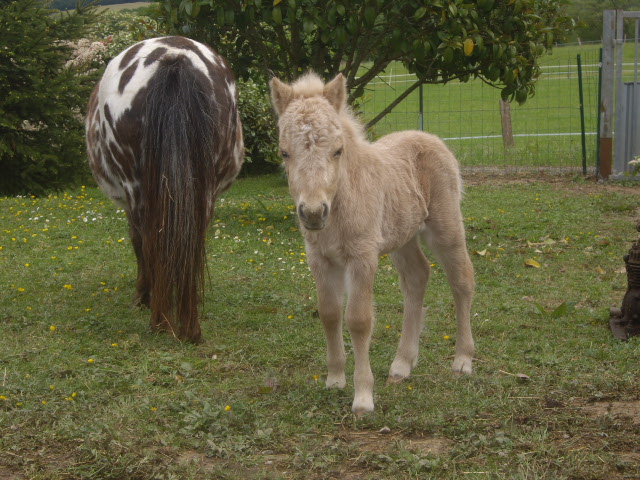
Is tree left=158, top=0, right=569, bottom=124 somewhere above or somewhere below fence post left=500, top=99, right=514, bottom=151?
above

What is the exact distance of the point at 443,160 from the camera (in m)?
5.16

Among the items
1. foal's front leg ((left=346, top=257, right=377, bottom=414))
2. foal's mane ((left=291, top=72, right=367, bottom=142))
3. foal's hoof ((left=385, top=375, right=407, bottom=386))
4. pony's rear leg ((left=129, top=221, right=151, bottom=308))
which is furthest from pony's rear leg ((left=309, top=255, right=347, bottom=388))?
pony's rear leg ((left=129, top=221, right=151, bottom=308))

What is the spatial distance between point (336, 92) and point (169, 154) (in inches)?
63.0

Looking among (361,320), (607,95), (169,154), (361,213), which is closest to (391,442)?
(361,320)

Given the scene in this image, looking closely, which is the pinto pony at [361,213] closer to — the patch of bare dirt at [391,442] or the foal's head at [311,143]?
the foal's head at [311,143]

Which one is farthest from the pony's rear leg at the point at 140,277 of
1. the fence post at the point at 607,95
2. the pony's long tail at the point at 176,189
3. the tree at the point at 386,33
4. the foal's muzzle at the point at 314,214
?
the fence post at the point at 607,95

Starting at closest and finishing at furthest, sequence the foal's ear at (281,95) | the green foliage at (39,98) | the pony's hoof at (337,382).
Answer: the foal's ear at (281,95), the pony's hoof at (337,382), the green foliage at (39,98)

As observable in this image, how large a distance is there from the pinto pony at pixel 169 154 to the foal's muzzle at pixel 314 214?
5.61 ft

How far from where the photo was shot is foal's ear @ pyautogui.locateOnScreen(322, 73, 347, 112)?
4281mm

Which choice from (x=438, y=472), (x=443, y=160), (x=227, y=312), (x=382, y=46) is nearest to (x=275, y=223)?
(x=382, y=46)

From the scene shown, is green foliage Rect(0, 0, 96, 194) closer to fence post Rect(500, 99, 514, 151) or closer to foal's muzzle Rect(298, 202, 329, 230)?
fence post Rect(500, 99, 514, 151)

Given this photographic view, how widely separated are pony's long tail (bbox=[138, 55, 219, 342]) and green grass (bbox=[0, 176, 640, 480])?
371 millimetres

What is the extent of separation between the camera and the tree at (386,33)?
7895mm

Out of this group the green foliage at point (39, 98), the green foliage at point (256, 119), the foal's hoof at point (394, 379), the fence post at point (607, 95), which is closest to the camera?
the foal's hoof at point (394, 379)
